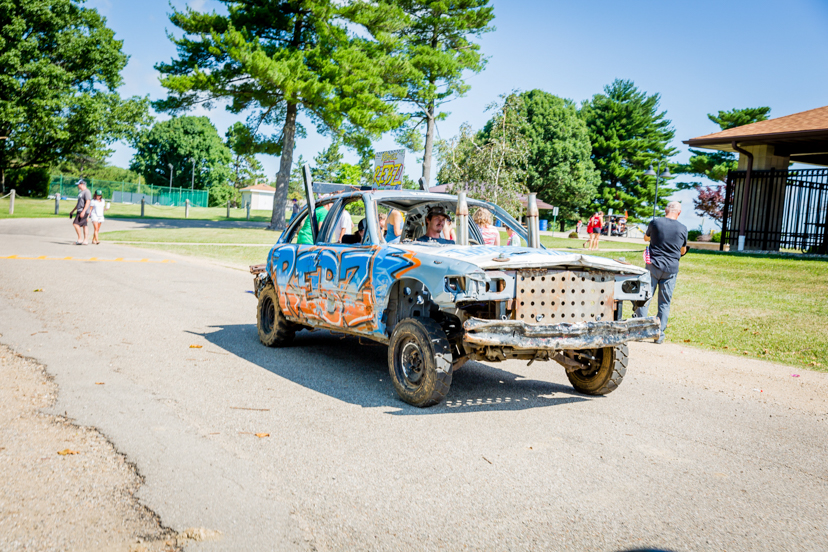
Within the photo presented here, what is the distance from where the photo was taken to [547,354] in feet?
17.9

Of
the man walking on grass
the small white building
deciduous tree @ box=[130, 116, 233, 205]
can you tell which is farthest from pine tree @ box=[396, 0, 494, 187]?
the small white building

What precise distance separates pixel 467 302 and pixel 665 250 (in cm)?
506

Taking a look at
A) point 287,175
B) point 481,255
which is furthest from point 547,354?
point 287,175

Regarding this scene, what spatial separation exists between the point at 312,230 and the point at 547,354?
3182 millimetres

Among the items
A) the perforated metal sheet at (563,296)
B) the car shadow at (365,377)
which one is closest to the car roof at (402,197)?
the car shadow at (365,377)

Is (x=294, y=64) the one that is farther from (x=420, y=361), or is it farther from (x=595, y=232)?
(x=420, y=361)

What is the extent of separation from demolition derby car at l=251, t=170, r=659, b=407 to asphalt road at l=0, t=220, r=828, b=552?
0.35m

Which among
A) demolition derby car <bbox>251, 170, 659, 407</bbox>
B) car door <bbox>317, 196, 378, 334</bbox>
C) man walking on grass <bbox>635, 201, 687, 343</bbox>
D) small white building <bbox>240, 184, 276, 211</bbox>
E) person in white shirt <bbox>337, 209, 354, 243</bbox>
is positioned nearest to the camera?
demolition derby car <bbox>251, 170, 659, 407</bbox>

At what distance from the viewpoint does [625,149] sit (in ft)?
242

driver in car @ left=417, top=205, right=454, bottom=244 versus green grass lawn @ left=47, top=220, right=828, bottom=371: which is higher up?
driver in car @ left=417, top=205, right=454, bottom=244

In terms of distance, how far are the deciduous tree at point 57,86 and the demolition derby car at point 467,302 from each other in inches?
1662

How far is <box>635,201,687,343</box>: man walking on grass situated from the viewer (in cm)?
908

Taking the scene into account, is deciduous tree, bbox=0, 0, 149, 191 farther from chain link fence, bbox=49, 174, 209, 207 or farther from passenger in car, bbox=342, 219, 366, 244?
passenger in car, bbox=342, 219, 366, 244

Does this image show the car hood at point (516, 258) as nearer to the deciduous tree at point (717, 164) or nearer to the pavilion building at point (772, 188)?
the pavilion building at point (772, 188)
